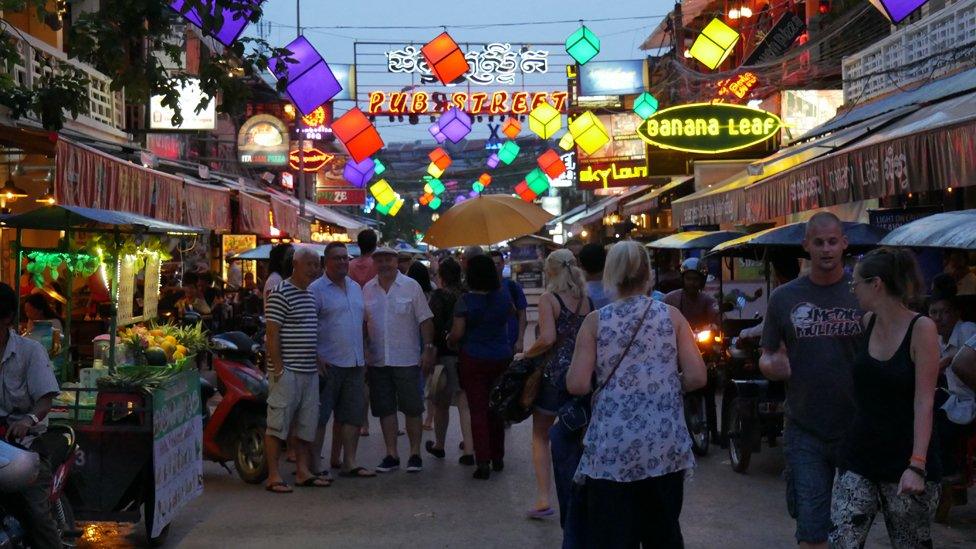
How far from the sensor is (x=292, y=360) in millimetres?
9312

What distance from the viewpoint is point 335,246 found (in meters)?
9.80

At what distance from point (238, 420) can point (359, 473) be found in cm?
111

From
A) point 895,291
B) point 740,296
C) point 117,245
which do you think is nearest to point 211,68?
point 117,245

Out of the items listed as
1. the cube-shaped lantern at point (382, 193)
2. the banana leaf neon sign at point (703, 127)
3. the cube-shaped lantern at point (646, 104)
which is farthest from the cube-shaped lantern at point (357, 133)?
the cube-shaped lantern at point (382, 193)

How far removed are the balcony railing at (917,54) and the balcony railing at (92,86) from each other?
10104mm

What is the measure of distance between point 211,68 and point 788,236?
16.6ft

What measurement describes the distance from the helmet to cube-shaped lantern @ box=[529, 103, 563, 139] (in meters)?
23.2

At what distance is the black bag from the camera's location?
737 centimetres

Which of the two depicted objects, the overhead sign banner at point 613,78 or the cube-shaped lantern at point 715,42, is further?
the overhead sign banner at point 613,78

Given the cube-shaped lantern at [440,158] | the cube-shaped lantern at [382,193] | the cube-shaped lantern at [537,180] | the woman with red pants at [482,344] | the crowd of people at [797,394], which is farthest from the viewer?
the cube-shaped lantern at [382,193]

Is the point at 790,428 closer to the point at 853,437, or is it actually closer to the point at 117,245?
the point at 853,437

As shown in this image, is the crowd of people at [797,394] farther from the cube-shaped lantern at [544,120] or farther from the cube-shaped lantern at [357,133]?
the cube-shaped lantern at [544,120]

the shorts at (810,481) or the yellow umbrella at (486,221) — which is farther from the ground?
the yellow umbrella at (486,221)

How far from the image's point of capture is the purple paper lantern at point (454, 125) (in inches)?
1118
